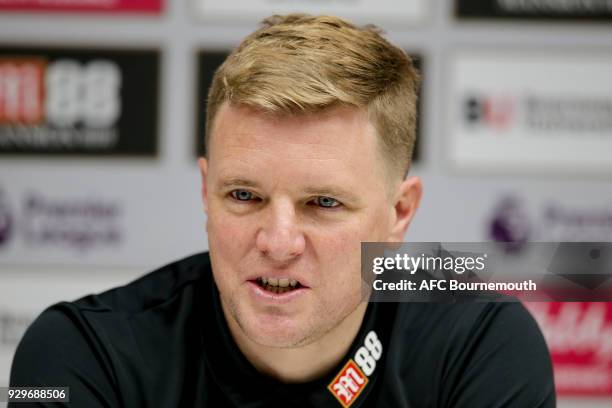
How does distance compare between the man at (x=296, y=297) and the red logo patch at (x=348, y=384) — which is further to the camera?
the red logo patch at (x=348, y=384)

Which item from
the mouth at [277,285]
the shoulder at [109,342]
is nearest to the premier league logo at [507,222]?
the shoulder at [109,342]

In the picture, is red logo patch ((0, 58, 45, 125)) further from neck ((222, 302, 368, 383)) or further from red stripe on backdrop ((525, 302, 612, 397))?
red stripe on backdrop ((525, 302, 612, 397))

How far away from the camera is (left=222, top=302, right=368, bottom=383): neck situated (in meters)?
1.08

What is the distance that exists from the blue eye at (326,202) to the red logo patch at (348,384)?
29 centimetres

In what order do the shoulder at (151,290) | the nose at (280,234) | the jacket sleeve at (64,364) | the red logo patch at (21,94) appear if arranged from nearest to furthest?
the nose at (280,234)
the jacket sleeve at (64,364)
the shoulder at (151,290)
the red logo patch at (21,94)

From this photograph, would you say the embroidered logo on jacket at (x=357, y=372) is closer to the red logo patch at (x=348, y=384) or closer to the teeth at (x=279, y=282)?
the red logo patch at (x=348, y=384)

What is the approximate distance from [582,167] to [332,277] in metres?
1.62

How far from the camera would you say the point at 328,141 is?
924 mm

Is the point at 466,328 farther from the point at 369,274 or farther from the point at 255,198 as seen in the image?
the point at 255,198

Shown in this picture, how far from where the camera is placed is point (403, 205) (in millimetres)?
1123

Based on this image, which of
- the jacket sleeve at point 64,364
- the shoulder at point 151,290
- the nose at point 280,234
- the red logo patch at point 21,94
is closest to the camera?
the nose at point 280,234

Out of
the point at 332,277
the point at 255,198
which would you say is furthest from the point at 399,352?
the point at 255,198

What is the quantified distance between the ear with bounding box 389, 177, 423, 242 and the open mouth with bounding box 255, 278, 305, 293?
0.73 ft

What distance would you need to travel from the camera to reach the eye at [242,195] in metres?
0.93
